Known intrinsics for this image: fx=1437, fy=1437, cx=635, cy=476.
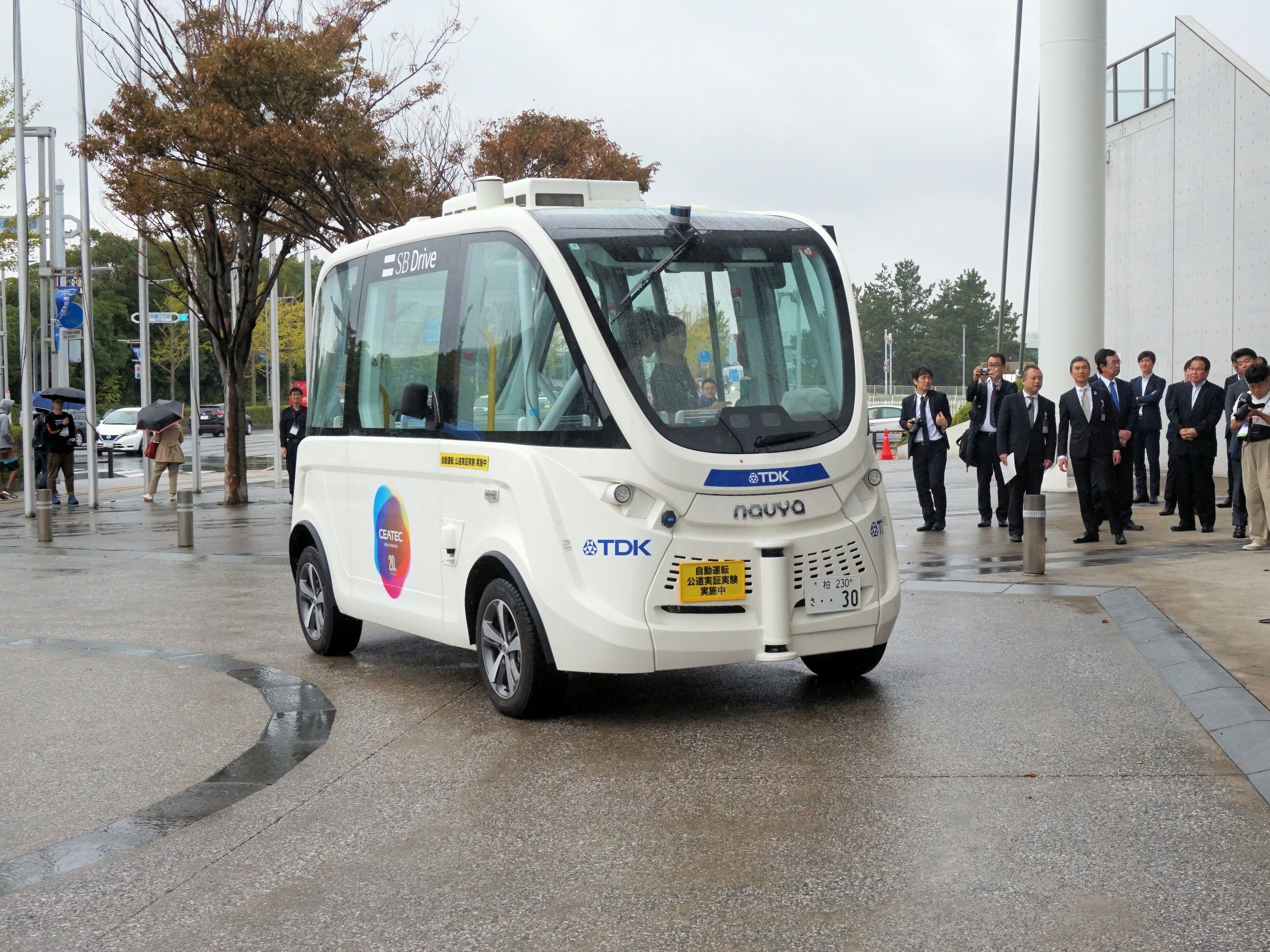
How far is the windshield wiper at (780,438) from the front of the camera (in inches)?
283

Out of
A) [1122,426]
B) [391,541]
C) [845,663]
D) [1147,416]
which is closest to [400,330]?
[391,541]

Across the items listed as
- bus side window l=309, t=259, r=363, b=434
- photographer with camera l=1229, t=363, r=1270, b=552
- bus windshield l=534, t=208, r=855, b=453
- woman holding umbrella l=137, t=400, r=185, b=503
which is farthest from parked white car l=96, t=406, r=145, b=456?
bus windshield l=534, t=208, r=855, b=453

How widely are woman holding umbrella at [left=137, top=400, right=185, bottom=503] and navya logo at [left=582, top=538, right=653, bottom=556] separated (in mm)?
18675

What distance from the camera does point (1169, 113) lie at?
2564 cm

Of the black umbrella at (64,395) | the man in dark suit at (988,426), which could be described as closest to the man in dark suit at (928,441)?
the man in dark suit at (988,426)

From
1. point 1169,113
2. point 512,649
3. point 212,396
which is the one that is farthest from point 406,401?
point 212,396

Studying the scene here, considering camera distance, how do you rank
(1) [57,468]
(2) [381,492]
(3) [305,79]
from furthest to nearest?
1. (1) [57,468]
2. (3) [305,79]
3. (2) [381,492]

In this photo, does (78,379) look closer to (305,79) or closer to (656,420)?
(305,79)

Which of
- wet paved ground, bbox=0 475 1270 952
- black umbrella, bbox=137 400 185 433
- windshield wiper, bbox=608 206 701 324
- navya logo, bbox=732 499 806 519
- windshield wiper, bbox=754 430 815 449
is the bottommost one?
wet paved ground, bbox=0 475 1270 952

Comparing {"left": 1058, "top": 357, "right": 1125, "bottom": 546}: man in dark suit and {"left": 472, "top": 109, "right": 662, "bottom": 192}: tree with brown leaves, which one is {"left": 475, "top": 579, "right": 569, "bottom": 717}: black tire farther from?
{"left": 472, "top": 109, "right": 662, "bottom": 192}: tree with brown leaves

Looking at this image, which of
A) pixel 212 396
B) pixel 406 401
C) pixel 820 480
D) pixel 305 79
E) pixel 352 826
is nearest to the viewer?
A: pixel 352 826

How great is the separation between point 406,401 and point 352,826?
117 inches

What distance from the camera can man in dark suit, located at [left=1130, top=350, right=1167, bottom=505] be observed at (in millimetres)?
17531

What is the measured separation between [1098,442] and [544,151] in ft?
43.6
